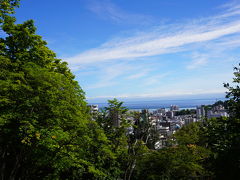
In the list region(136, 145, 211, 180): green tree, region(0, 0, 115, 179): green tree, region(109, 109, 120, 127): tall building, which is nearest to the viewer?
region(0, 0, 115, 179): green tree

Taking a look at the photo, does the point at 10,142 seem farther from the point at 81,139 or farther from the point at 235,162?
the point at 235,162

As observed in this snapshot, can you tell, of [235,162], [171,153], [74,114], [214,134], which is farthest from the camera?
[171,153]

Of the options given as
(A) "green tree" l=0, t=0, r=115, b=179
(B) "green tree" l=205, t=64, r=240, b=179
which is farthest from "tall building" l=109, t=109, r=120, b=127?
(B) "green tree" l=205, t=64, r=240, b=179

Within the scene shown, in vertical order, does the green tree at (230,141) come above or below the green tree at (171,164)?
above

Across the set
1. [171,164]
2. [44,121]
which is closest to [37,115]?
[44,121]

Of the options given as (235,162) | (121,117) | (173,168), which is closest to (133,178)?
(173,168)

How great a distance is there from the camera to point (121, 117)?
12.3m

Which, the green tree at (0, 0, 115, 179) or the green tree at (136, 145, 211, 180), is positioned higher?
the green tree at (0, 0, 115, 179)

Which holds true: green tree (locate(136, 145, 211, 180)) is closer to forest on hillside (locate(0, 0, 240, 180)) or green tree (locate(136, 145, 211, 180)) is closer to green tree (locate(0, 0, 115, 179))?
forest on hillside (locate(0, 0, 240, 180))

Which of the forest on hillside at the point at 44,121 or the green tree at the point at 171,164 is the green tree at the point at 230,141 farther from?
the green tree at the point at 171,164

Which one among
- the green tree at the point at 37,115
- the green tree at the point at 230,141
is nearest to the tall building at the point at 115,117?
the green tree at the point at 37,115

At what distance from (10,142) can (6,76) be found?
7.56 ft

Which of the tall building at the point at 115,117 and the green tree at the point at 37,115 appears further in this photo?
the tall building at the point at 115,117

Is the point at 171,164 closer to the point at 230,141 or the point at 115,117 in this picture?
the point at 115,117
